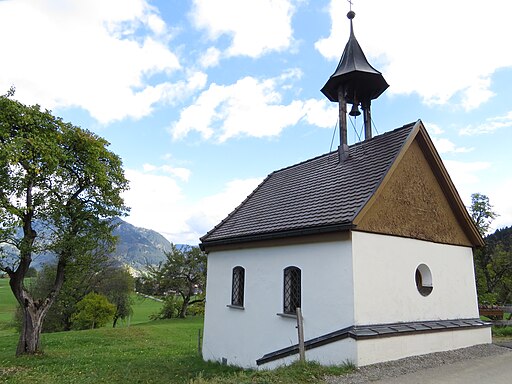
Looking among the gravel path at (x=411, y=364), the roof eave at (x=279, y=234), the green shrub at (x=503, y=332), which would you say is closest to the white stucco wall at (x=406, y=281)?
the roof eave at (x=279, y=234)

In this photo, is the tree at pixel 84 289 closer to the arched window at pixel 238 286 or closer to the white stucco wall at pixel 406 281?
the arched window at pixel 238 286

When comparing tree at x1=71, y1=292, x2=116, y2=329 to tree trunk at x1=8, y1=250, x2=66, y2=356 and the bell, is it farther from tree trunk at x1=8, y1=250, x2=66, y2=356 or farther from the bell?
the bell

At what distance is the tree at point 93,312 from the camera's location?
Result: 29438 mm

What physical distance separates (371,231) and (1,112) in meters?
13.0

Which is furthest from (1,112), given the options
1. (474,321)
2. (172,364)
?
(474,321)

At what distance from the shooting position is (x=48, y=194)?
48.8 feet

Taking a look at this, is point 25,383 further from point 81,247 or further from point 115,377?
point 81,247

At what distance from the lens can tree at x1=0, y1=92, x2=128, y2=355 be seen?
1314 cm

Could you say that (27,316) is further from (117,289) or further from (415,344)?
(117,289)

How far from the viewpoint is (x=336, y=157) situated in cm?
1312

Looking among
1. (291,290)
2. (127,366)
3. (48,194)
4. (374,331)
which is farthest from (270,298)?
(48,194)

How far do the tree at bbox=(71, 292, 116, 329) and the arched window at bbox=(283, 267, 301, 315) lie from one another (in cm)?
2456

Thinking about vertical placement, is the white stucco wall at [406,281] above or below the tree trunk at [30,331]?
above

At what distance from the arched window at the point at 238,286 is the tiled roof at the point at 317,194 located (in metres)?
1.15
